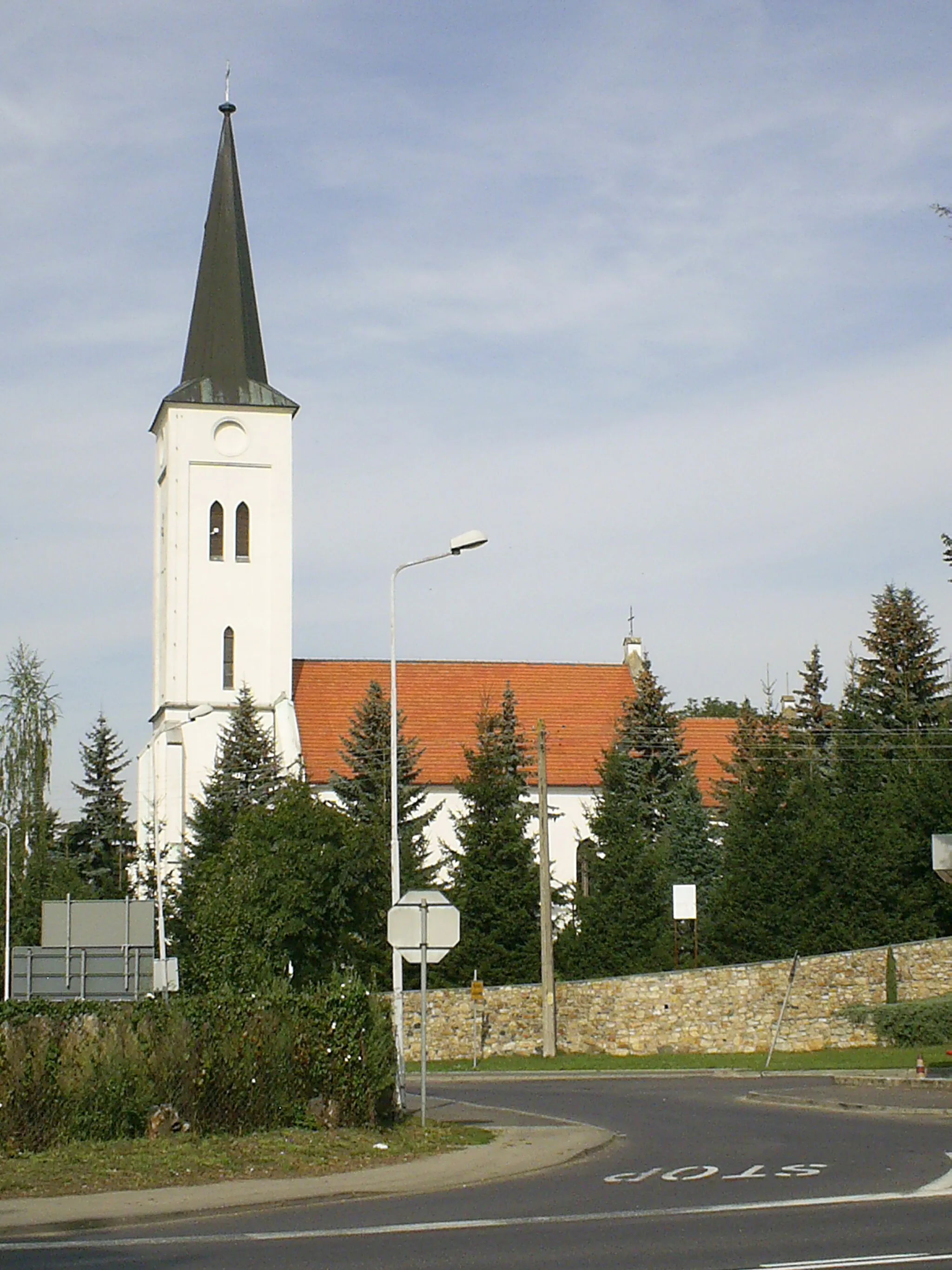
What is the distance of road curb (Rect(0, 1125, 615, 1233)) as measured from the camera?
1230cm

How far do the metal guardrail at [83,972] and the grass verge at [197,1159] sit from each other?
600 cm

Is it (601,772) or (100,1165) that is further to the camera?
(601,772)

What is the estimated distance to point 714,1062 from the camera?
35906mm

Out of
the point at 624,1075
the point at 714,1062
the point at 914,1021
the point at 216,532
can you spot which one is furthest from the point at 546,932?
the point at 216,532

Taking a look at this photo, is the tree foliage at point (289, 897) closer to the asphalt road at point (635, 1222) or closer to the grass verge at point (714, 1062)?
the grass verge at point (714, 1062)

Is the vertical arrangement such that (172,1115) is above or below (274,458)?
below

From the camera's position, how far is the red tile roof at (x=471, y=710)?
62594mm

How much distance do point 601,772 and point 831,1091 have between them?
26.8 meters

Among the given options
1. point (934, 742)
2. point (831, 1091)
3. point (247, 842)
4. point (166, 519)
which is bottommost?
point (831, 1091)

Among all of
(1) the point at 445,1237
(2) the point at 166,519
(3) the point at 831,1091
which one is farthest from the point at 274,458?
(1) the point at 445,1237

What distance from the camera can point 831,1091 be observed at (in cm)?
2533

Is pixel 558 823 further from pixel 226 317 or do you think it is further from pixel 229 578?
pixel 226 317

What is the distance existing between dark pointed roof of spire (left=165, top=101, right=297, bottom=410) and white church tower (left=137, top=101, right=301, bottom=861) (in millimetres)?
51

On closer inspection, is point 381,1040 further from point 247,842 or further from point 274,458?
point 274,458
